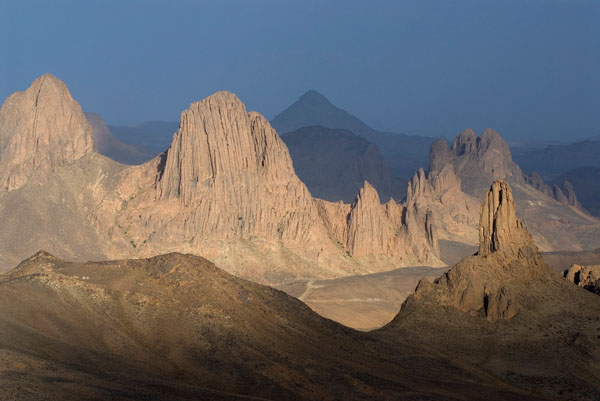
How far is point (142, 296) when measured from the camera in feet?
249

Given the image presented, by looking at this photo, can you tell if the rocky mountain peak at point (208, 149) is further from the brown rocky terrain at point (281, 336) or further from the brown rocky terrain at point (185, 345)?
the brown rocky terrain at point (185, 345)

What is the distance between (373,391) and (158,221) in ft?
329

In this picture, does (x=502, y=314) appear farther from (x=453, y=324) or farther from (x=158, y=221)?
(x=158, y=221)

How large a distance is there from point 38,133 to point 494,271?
312 ft

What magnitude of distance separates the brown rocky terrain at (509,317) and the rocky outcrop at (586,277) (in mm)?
5091

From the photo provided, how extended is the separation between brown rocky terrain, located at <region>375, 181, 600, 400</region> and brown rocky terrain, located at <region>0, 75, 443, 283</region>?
211 feet

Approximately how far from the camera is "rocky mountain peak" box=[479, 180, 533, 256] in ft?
309

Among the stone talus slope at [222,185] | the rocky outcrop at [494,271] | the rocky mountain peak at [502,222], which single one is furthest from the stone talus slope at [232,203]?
the rocky outcrop at [494,271]

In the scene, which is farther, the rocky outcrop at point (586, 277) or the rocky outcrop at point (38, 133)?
the rocky outcrop at point (38, 133)

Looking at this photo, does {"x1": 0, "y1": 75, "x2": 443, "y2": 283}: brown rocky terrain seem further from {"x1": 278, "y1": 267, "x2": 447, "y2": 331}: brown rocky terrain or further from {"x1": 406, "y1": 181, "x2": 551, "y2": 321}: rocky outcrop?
{"x1": 406, "y1": 181, "x2": 551, "y2": 321}: rocky outcrop

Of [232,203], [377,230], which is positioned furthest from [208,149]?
[377,230]

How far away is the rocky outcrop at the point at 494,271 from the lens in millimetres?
89438

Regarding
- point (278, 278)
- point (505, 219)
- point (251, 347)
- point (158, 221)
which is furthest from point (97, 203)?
point (251, 347)

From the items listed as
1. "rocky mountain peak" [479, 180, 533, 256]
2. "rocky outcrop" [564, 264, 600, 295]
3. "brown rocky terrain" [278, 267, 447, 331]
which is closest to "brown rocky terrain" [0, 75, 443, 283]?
"brown rocky terrain" [278, 267, 447, 331]
